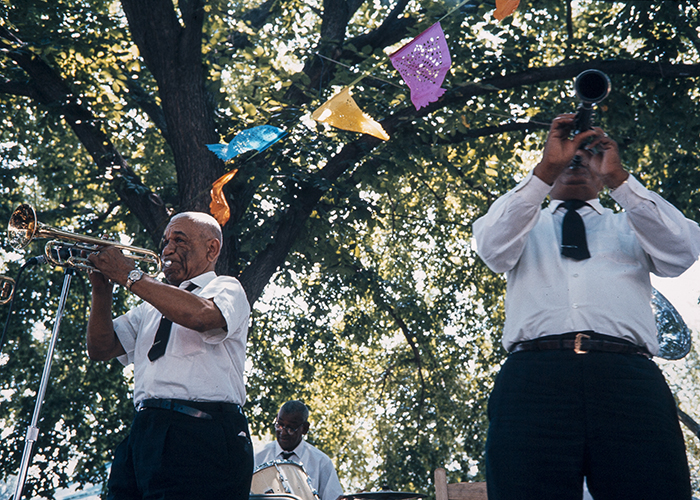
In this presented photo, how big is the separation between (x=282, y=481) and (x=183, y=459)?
9.81 ft

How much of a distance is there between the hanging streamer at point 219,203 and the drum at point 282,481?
2.28 meters

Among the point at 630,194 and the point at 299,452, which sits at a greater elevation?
the point at 630,194

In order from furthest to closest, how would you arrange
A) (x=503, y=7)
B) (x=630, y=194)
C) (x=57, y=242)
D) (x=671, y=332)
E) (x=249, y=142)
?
(x=249, y=142)
(x=503, y=7)
(x=671, y=332)
(x=57, y=242)
(x=630, y=194)

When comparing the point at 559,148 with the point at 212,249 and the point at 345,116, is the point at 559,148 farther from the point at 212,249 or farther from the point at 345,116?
the point at 345,116

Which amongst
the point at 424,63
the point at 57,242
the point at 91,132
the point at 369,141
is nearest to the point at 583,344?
the point at 57,242

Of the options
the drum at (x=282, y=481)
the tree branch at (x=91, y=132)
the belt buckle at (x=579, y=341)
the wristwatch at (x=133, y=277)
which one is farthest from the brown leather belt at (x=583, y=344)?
the tree branch at (x=91, y=132)

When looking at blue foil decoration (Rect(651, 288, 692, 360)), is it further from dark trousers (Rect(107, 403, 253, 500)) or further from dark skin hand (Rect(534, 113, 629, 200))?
dark trousers (Rect(107, 403, 253, 500))

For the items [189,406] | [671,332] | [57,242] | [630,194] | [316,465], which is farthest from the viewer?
[316,465]

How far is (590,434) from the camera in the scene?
6.34ft

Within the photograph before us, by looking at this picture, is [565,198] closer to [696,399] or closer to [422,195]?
[422,195]

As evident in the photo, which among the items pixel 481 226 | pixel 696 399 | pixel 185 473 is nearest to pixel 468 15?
pixel 481 226

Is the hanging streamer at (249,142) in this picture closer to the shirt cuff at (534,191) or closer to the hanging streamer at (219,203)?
the hanging streamer at (219,203)

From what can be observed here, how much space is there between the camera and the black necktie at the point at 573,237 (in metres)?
2.21

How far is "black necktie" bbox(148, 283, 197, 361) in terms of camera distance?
8.63 ft
